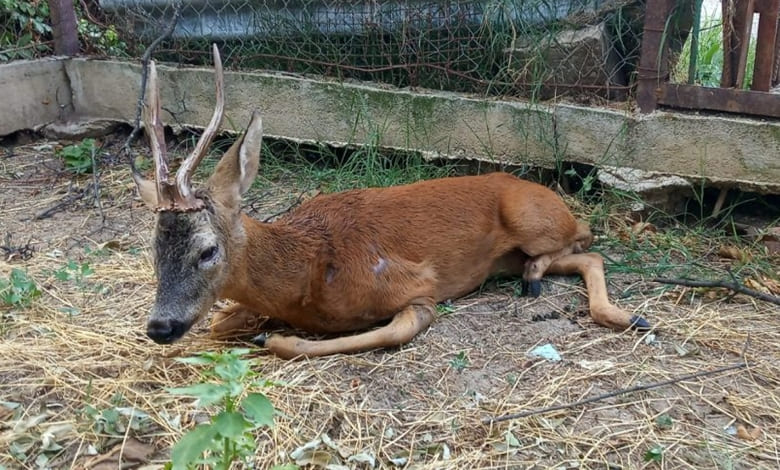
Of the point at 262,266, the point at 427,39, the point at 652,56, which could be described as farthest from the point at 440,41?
the point at 262,266

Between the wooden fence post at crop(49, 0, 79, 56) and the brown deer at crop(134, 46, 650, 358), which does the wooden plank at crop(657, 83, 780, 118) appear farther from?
the wooden fence post at crop(49, 0, 79, 56)

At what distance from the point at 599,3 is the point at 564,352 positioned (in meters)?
2.79

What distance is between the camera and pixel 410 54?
635 centimetres

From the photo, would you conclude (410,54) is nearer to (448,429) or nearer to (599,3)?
(599,3)

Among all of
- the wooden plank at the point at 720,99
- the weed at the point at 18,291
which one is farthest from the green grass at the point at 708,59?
the weed at the point at 18,291

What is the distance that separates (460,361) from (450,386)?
0.25 meters

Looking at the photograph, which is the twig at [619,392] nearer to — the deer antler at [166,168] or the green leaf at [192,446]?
the green leaf at [192,446]

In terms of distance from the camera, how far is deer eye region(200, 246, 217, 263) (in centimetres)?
386

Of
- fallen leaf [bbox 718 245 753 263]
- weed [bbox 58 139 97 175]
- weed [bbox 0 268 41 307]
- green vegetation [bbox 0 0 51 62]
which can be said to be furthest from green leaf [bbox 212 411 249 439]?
green vegetation [bbox 0 0 51 62]

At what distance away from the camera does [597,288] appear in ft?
15.6

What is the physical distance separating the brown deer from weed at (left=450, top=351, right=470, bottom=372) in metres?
0.27

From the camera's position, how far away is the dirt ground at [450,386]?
346 cm

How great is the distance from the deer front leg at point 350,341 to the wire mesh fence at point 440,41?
2305 millimetres

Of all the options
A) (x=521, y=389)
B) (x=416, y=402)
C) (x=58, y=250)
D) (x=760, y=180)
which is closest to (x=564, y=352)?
(x=521, y=389)
